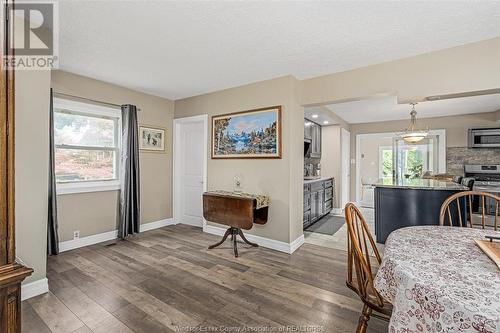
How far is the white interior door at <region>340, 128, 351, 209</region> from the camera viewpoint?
581 centimetres

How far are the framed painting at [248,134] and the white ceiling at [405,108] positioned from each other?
1.87 meters

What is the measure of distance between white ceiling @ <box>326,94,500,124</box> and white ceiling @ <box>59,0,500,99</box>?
6.14ft

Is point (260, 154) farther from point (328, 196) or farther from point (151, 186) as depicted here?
point (328, 196)

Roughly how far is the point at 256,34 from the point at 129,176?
266 centimetres

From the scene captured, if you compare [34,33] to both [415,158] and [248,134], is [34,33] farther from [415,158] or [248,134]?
[415,158]

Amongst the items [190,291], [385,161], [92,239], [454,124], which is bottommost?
[190,291]

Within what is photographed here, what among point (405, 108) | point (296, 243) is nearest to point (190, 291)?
point (296, 243)

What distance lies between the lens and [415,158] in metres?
6.03

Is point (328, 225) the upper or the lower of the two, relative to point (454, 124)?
lower

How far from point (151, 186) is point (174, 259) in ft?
5.40

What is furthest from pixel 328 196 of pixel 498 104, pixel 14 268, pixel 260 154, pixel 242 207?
pixel 14 268

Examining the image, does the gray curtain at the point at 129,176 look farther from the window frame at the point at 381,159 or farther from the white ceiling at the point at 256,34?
the window frame at the point at 381,159

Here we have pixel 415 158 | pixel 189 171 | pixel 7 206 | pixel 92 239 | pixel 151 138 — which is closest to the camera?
pixel 7 206

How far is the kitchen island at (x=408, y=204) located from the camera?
3010 mm
